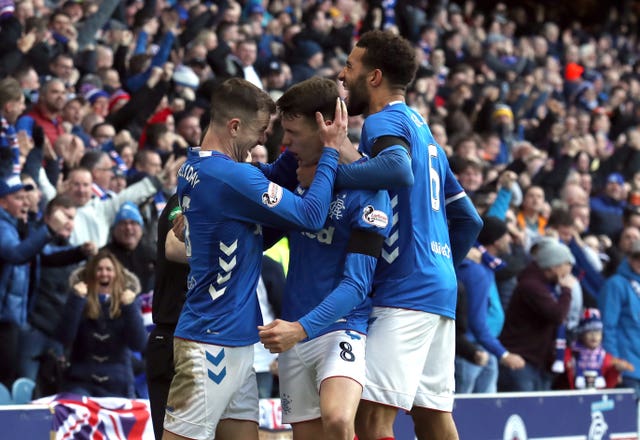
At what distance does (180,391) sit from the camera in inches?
194

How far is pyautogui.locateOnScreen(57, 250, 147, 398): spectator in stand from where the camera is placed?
7.93 m

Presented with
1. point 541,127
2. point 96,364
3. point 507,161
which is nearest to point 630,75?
point 541,127

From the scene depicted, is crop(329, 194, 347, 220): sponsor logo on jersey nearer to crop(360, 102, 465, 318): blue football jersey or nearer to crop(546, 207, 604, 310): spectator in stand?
crop(360, 102, 465, 318): blue football jersey

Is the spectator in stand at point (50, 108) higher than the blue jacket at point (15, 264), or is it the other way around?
the spectator in stand at point (50, 108)

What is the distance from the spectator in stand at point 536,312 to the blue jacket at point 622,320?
86cm

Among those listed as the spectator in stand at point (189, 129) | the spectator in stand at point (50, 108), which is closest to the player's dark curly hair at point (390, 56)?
the spectator in stand at point (50, 108)

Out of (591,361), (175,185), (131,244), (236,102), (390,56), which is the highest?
(175,185)

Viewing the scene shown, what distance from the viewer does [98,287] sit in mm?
8062

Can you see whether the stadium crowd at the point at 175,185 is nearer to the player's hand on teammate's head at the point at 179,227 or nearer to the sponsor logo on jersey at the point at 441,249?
the player's hand on teammate's head at the point at 179,227

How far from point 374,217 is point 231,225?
1.96ft

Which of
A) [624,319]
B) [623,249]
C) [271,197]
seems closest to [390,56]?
[271,197]

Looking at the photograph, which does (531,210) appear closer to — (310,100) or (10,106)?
(10,106)

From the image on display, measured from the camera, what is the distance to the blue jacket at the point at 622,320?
1094cm

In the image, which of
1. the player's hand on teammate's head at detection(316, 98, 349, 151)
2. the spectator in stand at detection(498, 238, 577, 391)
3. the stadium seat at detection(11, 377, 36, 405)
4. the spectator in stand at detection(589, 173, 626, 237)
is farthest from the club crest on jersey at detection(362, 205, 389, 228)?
the spectator in stand at detection(589, 173, 626, 237)
